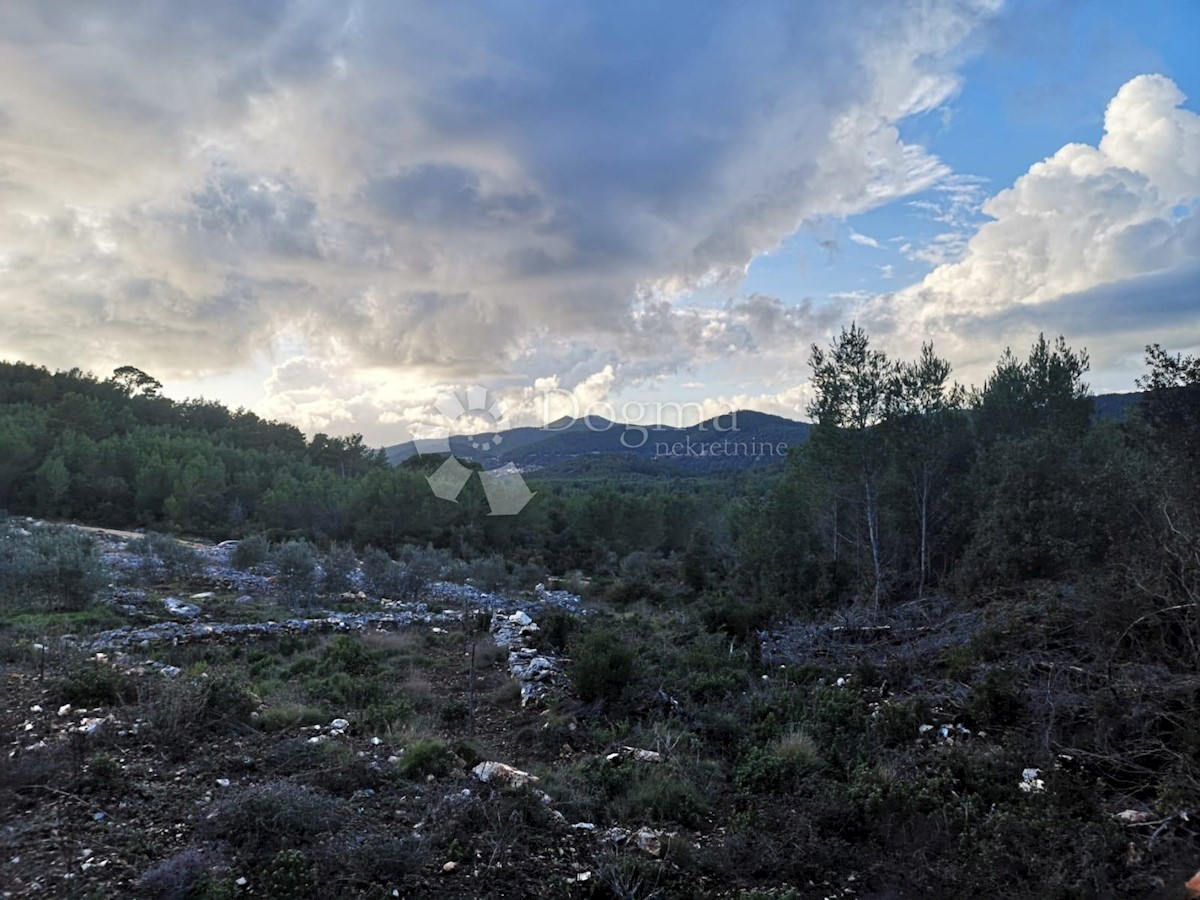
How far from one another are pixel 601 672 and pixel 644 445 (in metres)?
61.7

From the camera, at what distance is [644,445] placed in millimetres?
69875

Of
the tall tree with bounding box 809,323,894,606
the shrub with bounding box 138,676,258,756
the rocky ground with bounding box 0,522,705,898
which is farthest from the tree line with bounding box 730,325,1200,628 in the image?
the shrub with bounding box 138,676,258,756

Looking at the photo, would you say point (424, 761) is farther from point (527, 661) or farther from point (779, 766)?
point (527, 661)

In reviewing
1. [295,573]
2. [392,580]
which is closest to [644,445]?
[392,580]

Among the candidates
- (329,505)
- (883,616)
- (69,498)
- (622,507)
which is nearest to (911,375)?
(883,616)

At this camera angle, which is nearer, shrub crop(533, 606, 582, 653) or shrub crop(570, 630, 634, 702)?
shrub crop(570, 630, 634, 702)

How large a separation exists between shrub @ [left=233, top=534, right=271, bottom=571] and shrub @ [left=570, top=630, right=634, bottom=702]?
1593cm

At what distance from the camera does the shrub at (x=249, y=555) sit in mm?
20875

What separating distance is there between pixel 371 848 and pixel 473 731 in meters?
3.46

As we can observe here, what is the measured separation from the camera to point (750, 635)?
39.3 ft

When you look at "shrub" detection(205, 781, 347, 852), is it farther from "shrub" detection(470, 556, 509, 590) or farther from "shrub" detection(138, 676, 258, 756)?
"shrub" detection(470, 556, 509, 590)

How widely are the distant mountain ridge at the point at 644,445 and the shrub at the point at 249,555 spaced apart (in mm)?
11530

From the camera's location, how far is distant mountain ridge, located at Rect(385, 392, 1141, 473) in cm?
3988

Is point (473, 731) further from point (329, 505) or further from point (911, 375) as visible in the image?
point (329, 505)
